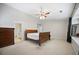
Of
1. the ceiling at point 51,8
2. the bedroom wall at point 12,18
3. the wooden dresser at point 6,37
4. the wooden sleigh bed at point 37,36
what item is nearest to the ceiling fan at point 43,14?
the ceiling at point 51,8

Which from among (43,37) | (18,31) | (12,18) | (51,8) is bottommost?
(43,37)

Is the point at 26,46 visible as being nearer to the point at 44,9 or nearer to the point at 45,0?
the point at 44,9

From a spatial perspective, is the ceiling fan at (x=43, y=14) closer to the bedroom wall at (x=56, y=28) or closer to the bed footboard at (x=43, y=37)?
the bedroom wall at (x=56, y=28)

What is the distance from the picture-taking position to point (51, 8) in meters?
2.02

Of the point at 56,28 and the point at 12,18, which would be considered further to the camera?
the point at 56,28

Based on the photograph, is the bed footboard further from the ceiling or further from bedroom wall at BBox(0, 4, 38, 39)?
the ceiling

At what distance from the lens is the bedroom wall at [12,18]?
1971 mm

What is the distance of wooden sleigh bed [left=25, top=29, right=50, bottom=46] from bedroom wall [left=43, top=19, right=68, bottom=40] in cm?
12

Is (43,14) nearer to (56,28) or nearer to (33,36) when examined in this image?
(56,28)

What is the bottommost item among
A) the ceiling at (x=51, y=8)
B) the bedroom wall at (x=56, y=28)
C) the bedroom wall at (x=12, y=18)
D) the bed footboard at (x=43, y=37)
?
the bed footboard at (x=43, y=37)

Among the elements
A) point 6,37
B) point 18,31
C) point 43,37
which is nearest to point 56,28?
point 43,37

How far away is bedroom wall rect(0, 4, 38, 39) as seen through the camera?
6.47 feet

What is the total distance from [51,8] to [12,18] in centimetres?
88

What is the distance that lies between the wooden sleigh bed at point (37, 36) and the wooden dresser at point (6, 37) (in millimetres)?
330
